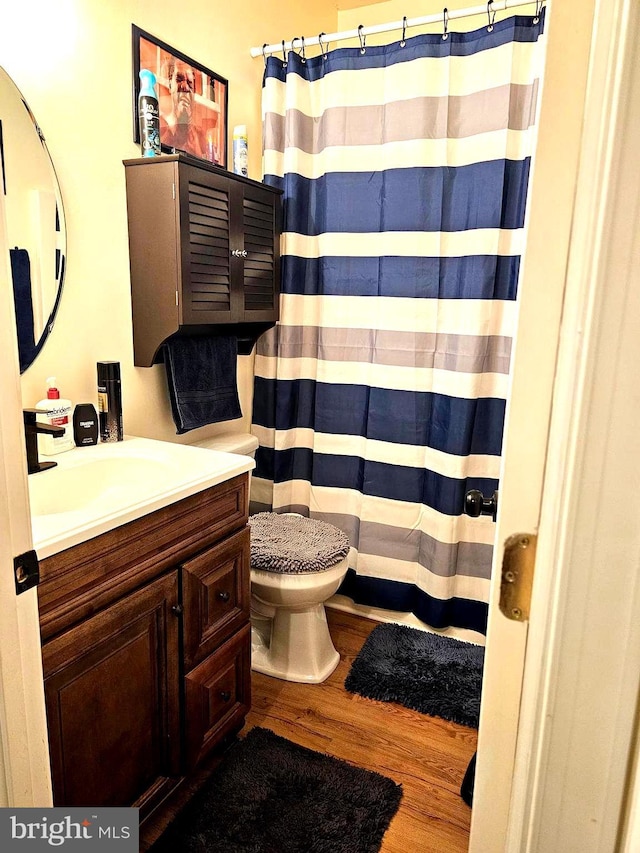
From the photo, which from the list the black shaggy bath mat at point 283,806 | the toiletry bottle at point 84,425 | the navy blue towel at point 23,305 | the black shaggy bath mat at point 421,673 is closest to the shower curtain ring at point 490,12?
the navy blue towel at point 23,305

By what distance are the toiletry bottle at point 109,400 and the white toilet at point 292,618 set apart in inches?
17.7

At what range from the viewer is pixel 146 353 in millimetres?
1897

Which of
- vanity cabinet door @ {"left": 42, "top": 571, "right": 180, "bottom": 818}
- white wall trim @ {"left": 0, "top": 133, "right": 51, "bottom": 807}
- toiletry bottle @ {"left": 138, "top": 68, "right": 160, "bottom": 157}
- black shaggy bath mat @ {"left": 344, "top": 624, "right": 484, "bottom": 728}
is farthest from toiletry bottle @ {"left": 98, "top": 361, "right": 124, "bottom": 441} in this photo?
black shaggy bath mat @ {"left": 344, "top": 624, "right": 484, "bottom": 728}

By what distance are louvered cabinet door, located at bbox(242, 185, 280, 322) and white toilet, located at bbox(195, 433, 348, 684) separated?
52cm

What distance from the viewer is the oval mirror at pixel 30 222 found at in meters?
1.47

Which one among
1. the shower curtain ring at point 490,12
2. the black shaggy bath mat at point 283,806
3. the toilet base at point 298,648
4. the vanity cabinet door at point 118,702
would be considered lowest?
the black shaggy bath mat at point 283,806

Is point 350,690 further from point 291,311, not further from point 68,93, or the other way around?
point 68,93

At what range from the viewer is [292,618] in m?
2.08

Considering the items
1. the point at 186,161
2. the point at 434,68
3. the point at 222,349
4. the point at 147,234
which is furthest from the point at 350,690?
the point at 434,68

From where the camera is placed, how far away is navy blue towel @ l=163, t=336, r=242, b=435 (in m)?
1.99

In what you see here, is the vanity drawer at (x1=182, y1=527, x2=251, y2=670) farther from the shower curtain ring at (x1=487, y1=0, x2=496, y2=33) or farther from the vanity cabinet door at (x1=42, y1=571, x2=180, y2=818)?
the shower curtain ring at (x1=487, y1=0, x2=496, y2=33)

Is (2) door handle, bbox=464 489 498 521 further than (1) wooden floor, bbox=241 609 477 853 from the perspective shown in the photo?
No

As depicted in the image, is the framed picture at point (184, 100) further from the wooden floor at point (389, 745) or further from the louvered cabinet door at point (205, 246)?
the wooden floor at point (389, 745)

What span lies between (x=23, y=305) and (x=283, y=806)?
1.48 m
